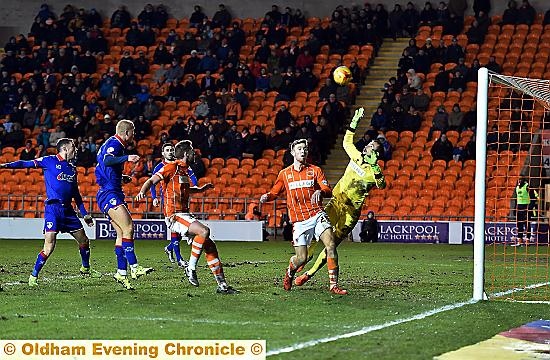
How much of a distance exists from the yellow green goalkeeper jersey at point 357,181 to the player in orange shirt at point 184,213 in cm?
195

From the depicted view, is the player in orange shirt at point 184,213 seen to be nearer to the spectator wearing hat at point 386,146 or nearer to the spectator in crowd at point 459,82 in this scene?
the spectator wearing hat at point 386,146

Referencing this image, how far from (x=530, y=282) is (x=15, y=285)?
7932mm

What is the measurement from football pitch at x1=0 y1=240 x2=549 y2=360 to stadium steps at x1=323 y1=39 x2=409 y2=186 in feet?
43.3

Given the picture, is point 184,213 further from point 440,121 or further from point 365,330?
point 440,121

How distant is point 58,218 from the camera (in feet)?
47.3

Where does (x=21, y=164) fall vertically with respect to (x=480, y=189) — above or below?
above

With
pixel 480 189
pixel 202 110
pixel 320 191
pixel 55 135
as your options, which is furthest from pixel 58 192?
pixel 202 110

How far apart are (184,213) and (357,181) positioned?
247cm

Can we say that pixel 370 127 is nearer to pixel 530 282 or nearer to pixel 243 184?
pixel 243 184

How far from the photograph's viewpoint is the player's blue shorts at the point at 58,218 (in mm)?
14356

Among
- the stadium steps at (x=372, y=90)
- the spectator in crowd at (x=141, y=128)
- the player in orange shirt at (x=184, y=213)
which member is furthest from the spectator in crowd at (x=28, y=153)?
the player in orange shirt at (x=184, y=213)

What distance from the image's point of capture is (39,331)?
959 cm

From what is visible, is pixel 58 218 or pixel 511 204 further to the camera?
pixel 511 204

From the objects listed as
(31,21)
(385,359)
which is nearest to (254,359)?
(385,359)
